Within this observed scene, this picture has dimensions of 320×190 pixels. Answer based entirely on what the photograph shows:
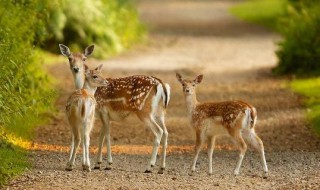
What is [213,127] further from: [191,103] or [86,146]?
[86,146]

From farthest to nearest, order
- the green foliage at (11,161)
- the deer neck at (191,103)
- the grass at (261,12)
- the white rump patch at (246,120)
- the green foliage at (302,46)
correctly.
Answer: the grass at (261,12) < the green foliage at (302,46) < the deer neck at (191,103) < the white rump patch at (246,120) < the green foliage at (11,161)

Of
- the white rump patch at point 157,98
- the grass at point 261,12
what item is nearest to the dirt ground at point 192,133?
the white rump patch at point 157,98

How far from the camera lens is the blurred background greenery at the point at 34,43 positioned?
1441 cm

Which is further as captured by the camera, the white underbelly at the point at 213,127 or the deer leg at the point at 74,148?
the white underbelly at the point at 213,127

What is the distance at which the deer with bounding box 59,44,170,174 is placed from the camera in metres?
14.7

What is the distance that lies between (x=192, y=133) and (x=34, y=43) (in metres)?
4.36

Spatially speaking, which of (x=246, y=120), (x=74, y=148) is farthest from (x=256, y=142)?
(x=74, y=148)

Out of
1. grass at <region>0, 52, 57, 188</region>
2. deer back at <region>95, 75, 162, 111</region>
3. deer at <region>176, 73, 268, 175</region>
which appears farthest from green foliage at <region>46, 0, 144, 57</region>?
deer at <region>176, 73, 268, 175</region>

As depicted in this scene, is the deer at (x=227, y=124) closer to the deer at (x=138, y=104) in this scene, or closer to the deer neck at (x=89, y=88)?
the deer at (x=138, y=104)

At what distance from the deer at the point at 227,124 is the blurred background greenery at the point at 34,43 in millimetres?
1959

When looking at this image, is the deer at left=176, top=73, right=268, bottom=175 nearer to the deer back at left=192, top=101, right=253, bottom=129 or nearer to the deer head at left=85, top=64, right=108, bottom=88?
the deer back at left=192, top=101, right=253, bottom=129

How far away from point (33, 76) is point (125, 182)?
7.67m

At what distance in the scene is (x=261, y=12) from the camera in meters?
47.7

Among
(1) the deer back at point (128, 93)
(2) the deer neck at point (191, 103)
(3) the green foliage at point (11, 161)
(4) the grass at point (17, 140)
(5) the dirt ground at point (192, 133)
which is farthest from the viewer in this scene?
(2) the deer neck at point (191, 103)
